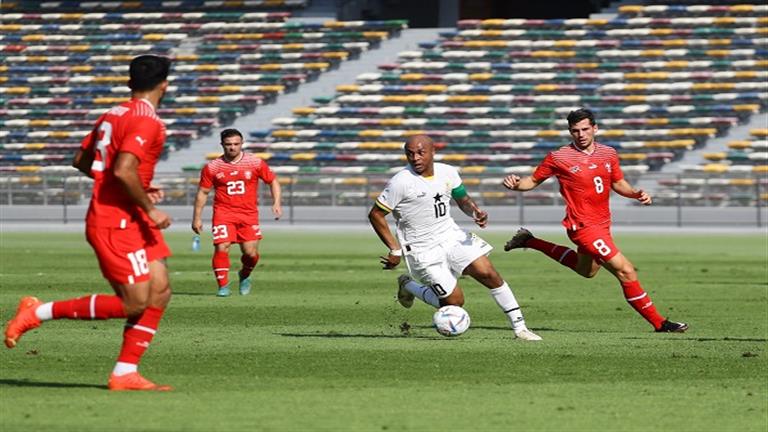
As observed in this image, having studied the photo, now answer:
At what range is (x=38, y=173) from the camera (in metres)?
46.8

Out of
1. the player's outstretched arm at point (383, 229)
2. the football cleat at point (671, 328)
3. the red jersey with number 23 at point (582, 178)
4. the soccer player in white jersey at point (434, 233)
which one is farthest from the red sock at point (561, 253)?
the player's outstretched arm at point (383, 229)

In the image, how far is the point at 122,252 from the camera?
9.61 metres

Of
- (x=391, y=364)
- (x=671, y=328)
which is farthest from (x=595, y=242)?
(x=391, y=364)

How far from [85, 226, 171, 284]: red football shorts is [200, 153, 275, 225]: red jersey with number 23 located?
10.6 m

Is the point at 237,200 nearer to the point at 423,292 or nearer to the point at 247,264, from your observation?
the point at 247,264

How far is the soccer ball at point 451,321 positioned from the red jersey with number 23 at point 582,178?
1998mm

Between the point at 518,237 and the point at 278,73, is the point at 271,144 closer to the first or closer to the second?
the point at 278,73

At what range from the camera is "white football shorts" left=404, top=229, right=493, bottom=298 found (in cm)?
1376

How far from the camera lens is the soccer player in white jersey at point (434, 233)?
44.9 feet

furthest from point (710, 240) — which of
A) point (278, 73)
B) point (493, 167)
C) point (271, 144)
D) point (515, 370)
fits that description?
point (515, 370)

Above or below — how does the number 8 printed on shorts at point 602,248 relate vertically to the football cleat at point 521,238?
above

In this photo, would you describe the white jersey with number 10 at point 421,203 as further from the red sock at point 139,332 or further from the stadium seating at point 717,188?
the stadium seating at point 717,188

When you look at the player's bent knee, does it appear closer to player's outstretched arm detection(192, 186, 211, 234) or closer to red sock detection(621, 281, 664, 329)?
red sock detection(621, 281, 664, 329)

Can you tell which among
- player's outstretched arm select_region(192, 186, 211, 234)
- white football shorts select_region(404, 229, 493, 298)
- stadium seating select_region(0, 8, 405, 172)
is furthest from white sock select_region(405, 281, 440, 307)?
stadium seating select_region(0, 8, 405, 172)
